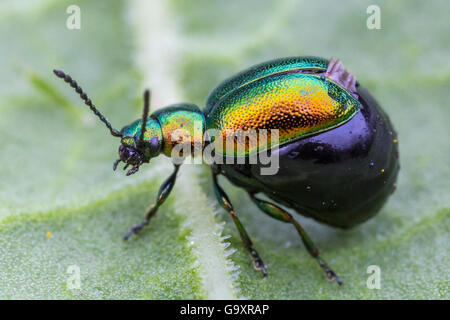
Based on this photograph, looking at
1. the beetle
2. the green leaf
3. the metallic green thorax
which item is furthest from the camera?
the metallic green thorax

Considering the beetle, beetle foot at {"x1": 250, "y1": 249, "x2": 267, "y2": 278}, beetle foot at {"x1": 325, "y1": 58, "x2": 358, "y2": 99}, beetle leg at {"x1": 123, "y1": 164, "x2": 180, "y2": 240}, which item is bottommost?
beetle foot at {"x1": 250, "y1": 249, "x2": 267, "y2": 278}

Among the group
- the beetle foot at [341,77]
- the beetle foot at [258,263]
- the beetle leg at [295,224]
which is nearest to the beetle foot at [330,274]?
the beetle leg at [295,224]

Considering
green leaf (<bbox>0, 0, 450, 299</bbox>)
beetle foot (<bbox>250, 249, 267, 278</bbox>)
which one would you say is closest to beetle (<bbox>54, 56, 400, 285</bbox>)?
beetle foot (<bbox>250, 249, 267, 278</bbox>)

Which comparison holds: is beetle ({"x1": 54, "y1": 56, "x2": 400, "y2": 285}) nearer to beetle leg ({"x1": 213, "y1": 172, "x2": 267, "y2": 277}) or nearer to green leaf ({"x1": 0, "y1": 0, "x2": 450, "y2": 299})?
beetle leg ({"x1": 213, "y1": 172, "x2": 267, "y2": 277})

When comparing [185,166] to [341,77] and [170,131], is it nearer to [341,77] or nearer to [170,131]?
[170,131]

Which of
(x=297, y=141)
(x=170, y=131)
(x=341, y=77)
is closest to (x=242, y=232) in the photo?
(x=297, y=141)
